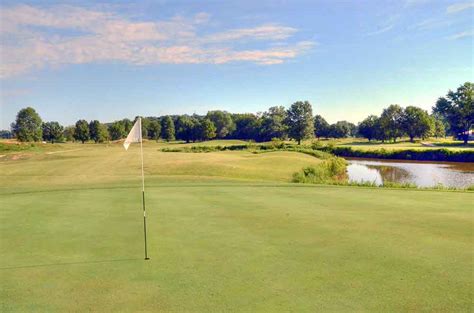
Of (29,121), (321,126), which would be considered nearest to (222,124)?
(321,126)

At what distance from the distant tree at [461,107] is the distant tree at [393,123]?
10952 mm

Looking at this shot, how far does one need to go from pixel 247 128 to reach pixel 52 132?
70.6m

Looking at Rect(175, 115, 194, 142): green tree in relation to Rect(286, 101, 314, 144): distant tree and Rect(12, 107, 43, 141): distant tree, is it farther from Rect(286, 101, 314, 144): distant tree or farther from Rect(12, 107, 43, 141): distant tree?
Rect(12, 107, 43, 141): distant tree

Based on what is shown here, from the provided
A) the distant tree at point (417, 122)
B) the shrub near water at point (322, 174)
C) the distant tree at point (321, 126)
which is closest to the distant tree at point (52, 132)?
the distant tree at point (321, 126)

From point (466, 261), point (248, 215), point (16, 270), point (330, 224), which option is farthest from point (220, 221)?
point (466, 261)

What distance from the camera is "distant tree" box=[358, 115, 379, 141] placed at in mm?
116188

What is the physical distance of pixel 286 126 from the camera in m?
112

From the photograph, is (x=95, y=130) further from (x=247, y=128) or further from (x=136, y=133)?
(x=136, y=133)

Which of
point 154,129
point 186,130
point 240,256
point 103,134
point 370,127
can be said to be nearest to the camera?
point 240,256

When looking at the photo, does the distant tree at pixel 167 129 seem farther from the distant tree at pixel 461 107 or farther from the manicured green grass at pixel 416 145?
the distant tree at pixel 461 107

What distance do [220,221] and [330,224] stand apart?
10.5 feet

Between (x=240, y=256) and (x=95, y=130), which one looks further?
(x=95, y=130)

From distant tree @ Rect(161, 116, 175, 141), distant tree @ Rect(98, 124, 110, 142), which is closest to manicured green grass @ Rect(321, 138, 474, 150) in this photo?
distant tree @ Rect(161, 116, 175, 141)

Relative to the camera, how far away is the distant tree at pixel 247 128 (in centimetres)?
13638
